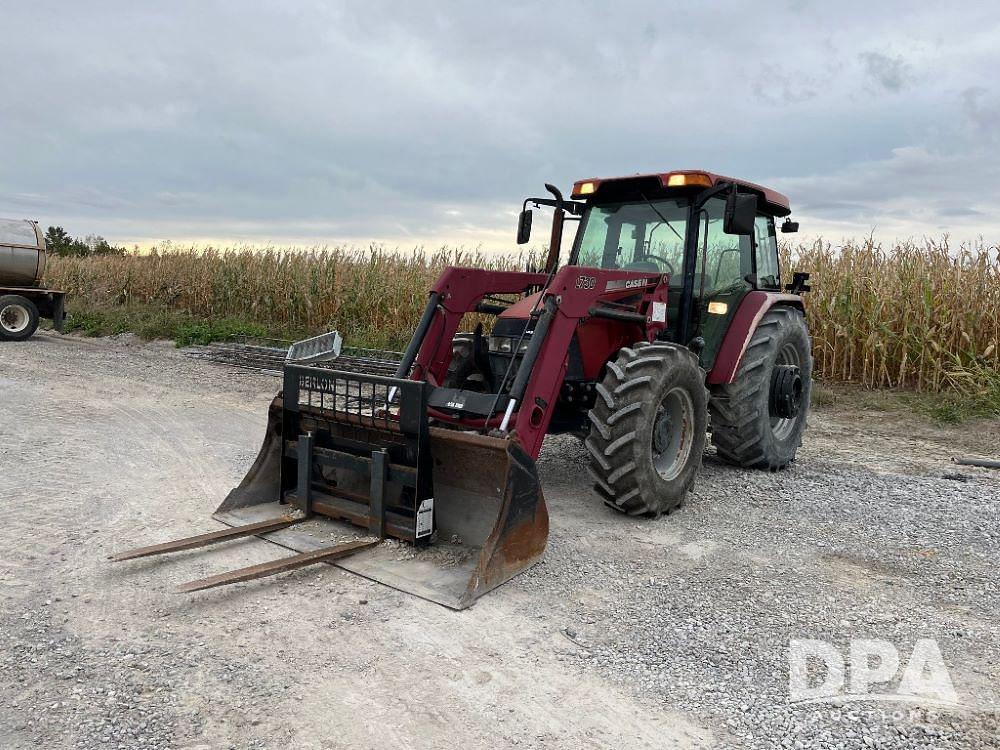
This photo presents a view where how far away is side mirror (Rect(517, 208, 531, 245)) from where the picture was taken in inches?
236

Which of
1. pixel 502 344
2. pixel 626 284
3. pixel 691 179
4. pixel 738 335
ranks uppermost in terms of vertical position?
pixel 691 179

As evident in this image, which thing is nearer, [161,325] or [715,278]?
[715,278]

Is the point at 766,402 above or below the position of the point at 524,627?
above

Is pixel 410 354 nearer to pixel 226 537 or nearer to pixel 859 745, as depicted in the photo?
pixel 226 537

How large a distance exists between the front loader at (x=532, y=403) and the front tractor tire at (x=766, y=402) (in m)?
0.02

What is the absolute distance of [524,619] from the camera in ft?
11.7

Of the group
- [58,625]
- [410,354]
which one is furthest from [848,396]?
[58,625]

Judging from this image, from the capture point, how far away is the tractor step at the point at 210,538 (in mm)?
3986

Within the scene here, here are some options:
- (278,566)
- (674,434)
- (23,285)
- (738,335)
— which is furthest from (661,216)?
(23,285)

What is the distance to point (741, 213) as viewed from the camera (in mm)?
5238

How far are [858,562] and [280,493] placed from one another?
11.3 ft
